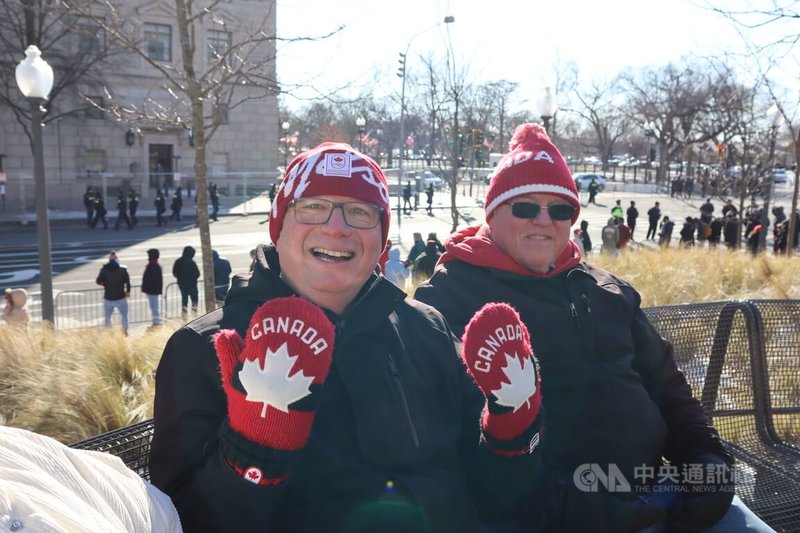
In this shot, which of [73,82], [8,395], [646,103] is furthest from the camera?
[646,103]

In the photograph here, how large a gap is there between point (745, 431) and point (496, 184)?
7.69 ft

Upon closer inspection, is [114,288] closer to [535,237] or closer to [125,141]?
[535,237]

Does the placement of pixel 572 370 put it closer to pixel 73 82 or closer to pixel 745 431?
pixel 745 431

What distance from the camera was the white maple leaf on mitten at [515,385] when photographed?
6.96 feet

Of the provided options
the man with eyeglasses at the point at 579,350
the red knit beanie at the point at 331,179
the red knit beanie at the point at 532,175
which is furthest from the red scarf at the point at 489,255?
the red knit beanie at the point at 331,179

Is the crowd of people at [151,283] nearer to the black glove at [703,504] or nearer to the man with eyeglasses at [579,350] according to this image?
the man with eyeglasses at [579,350]

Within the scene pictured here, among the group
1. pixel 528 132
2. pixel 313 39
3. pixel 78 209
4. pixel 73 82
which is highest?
pixel 73 82

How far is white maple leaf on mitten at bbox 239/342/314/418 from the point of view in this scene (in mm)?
1745

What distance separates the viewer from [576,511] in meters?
2.36

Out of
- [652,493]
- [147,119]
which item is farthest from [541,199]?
[147,119]

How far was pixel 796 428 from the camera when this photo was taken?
4.27 meters

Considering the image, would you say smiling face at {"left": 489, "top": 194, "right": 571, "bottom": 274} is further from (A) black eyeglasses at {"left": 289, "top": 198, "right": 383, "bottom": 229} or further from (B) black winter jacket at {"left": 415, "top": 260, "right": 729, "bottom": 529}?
(A) black eyeglasses at {"left": 289, "top": 198, "right": 383, "bottom": 229}

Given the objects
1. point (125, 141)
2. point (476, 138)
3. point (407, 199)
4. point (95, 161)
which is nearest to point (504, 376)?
point (476, 138)

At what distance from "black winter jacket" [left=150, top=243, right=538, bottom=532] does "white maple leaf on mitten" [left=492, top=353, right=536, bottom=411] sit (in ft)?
0.72
